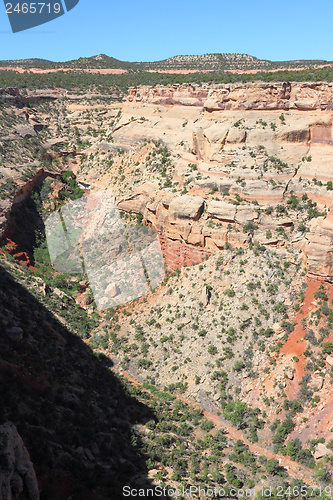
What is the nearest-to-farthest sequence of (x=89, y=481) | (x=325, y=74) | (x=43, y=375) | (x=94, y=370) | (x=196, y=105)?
(x=89, y=481) → (x=43, y=375) → (x=94, y=370) → (x=325, y=74) → (x=196, y=105)

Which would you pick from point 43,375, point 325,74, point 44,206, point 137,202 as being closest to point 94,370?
point 43,375

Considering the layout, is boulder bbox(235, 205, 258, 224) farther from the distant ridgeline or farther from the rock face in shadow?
the rock face in shadow

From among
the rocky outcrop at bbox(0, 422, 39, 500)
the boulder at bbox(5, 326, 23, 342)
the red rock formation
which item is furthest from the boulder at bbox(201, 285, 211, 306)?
the rocky outcrop at bbox(0, 422, 39, 500)

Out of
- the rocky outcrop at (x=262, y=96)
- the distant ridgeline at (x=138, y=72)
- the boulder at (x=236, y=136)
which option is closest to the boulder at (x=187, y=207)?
the boulder at (x=236, y=136)

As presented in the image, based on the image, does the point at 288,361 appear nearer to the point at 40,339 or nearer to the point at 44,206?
the point at 40,339

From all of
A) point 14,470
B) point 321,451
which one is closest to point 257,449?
point 321,451

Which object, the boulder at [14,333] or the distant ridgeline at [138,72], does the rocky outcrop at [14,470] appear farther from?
the distant ridgeline at [138,72]

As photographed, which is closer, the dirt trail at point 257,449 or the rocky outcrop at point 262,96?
the dirt trail at point 257,449

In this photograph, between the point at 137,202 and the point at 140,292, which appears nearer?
the point at 140,292
